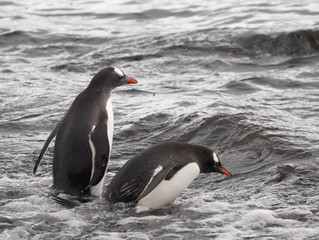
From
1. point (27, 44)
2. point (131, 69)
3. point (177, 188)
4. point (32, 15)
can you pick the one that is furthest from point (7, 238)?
point (32, 15)

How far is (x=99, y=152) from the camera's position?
6.09 metres

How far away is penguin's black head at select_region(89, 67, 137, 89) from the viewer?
651cm

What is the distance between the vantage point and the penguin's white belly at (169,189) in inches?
226

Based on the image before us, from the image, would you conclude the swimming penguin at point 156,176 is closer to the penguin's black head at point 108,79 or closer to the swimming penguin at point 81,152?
the swimming penguin at point 81,152

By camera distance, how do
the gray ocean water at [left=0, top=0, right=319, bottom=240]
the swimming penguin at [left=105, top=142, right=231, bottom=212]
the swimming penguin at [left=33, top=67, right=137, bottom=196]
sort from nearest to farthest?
the gray ocean water at [left=0, top=0, right=319, bottom=240] < the swimming penguin at [left=105, top=142, right=231, bottom=212] < the swimming penguin at [left=33, top=67, right=137, bottom=196]

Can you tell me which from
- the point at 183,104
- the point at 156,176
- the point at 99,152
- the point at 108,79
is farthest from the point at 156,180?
the point at 183,104

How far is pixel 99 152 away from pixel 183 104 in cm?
268

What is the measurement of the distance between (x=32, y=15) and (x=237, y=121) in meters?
7.98

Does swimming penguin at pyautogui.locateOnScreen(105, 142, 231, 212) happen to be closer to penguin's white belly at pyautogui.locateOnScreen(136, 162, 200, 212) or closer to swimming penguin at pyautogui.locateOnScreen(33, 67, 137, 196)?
penguin's white belly at pyautogui.locateOnScreen(136, 162, 200, 212)

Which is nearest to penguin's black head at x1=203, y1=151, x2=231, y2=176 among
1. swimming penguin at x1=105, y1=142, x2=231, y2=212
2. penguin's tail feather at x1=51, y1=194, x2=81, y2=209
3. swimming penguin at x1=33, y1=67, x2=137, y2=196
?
swimming penguin at x1=105, y1=142, x2=231, y2=212

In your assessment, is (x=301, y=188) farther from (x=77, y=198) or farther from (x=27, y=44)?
(x=27, y=44)

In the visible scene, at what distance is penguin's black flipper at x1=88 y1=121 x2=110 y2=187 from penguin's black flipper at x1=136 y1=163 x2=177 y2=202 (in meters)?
0.56

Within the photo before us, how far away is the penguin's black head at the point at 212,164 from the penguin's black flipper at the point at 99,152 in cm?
76

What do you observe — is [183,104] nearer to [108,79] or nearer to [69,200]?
[108,79]
